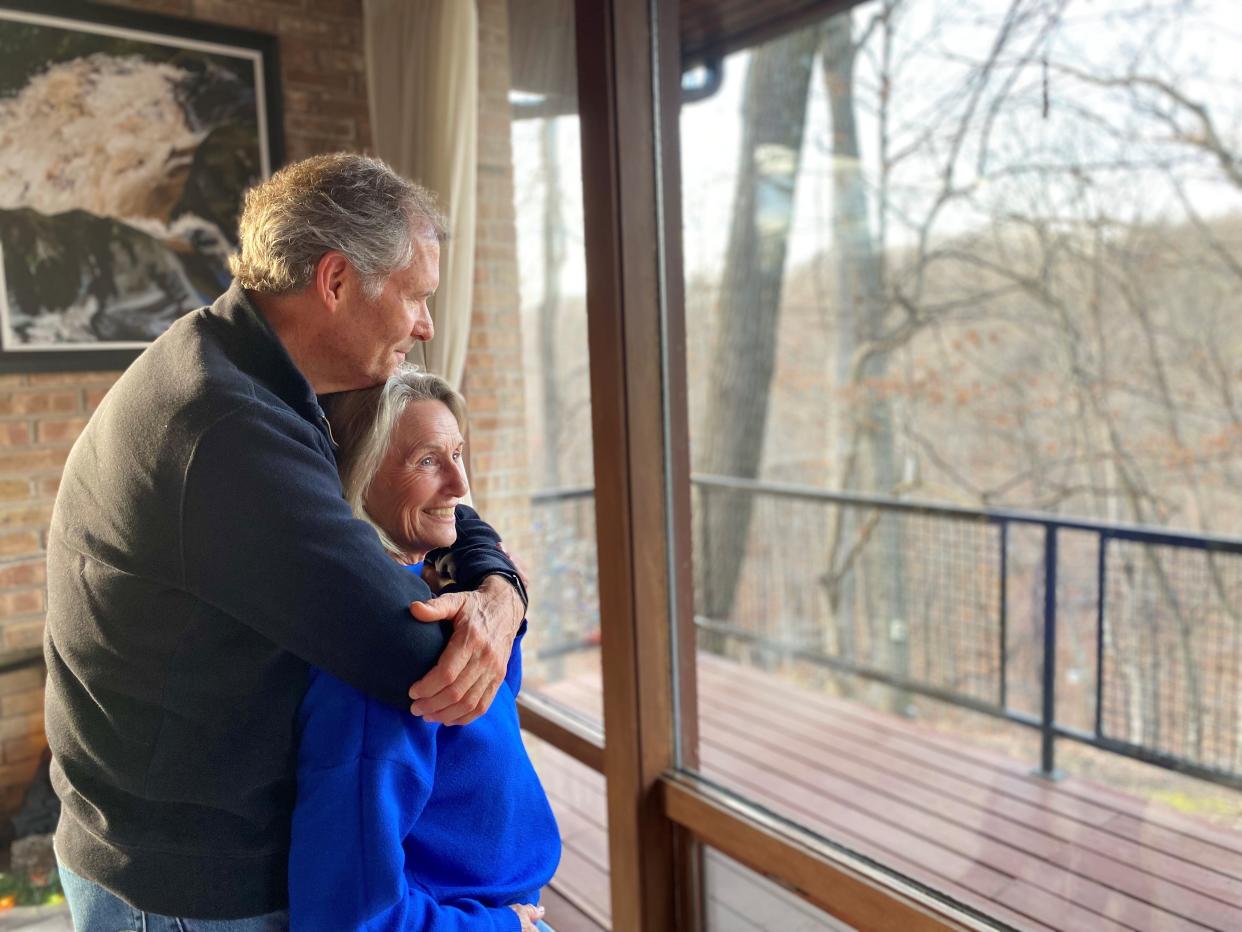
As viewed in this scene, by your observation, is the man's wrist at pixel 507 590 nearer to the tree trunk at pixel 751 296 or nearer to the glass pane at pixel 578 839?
the glass pane at pixel 578 839

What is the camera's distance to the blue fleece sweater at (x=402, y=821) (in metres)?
1.00

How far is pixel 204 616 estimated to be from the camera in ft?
3.16

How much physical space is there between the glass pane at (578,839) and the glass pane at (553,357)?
174 millimetres

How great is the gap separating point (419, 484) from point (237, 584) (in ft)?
1.28

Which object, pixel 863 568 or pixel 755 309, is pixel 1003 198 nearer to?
pixel 755 309

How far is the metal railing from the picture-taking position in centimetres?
314

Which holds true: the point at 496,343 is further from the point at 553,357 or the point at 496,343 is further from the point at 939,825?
the point at 939,825

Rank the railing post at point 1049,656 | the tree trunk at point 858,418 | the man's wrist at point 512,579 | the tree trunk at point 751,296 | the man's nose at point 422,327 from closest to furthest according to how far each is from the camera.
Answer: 1. the man's nose at point 422,327
2. the man's wrist at point 512,579
3. the railing post at point 1049,656
4. the tree trunk at point 858,418
5. the tree trunk at point 751,296

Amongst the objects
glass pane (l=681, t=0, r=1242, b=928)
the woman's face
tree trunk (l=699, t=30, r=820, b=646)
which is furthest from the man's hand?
tree trunk (l=699, t=30, r=820, b=646)

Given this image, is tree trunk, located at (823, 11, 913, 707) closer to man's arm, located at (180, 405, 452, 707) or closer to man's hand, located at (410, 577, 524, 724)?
man's hand, located at (410, 577, 524, 724)

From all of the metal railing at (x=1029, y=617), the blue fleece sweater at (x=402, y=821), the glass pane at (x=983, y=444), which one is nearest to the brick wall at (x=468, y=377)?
the metal railing at (x=1029, y=617)

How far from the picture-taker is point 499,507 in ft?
9.53

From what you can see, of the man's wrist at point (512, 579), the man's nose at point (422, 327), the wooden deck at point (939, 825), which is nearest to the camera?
the man's nose at point (422, 327)

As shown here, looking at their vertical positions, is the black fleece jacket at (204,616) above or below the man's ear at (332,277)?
below
